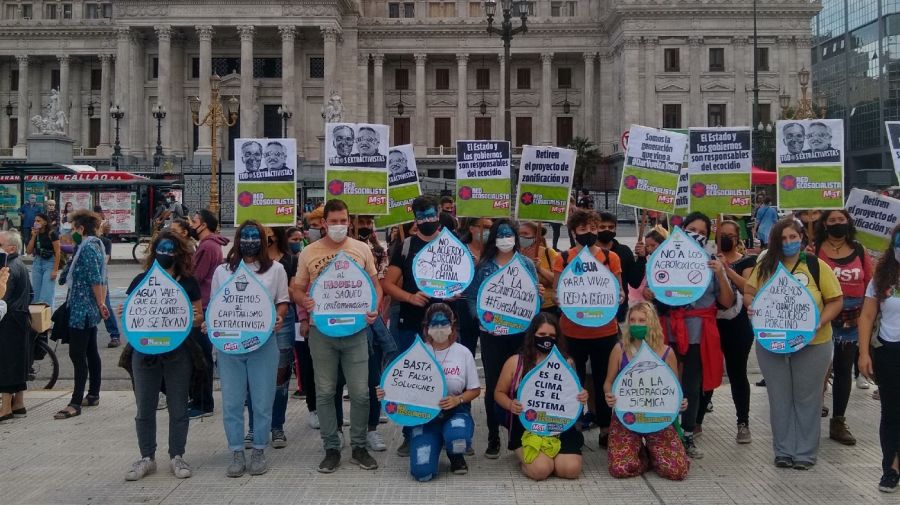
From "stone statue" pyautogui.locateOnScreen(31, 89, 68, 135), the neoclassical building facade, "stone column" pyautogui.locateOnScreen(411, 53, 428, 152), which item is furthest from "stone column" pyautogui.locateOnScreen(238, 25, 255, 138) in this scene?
"stone column" pyautogui.locateOnScreen(411, 53, 428, 152)

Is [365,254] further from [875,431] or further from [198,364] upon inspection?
[875,431]

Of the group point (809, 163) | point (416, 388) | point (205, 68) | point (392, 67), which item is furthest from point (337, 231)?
point (392, 67)

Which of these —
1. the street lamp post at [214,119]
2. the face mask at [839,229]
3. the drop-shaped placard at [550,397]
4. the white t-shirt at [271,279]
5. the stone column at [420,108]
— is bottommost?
the drop-shaped placard at [550,397]

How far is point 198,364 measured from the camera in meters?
6.69

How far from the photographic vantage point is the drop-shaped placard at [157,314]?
21.0 ft

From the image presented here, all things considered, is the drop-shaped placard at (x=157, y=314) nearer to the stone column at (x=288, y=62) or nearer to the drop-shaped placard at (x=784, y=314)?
the drop-shaped placard at (x=784, y=314)

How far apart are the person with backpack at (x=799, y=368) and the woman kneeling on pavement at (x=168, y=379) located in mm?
4756

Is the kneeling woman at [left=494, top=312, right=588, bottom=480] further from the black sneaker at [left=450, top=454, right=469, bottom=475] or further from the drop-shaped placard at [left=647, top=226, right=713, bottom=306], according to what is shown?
the drop-shaped placard at [left=647, top=226, right=713, bottom=306]

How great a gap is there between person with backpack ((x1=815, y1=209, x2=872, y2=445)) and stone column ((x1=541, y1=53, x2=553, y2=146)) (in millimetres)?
52269

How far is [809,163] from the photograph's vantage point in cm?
835

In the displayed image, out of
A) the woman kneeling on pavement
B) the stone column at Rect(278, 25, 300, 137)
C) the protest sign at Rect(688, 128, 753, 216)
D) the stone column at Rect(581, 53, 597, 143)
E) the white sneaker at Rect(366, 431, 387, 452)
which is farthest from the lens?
the stone column at Rect(581, 53, 597, 143)

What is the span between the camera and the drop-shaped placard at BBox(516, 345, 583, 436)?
6.31 metres

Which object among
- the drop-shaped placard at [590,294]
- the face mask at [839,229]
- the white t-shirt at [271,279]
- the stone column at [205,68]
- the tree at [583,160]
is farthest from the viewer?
the stone column at [205,68]

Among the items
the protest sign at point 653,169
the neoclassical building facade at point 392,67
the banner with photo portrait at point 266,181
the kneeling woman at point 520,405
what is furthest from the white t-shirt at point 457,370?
the neoclassical building facade at point 392,67
